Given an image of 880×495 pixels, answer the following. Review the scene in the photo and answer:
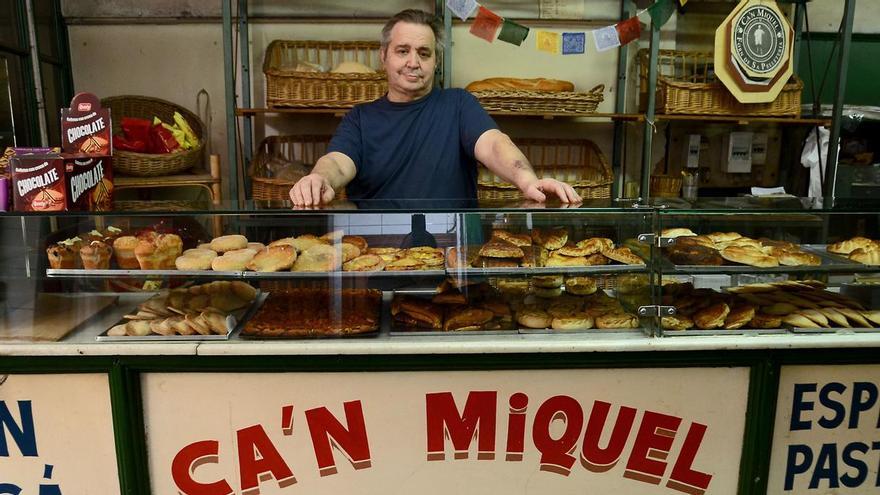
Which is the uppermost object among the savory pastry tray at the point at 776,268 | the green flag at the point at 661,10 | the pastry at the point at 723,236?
the green flag at the point at 661,10

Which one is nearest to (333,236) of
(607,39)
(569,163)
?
(607,39)

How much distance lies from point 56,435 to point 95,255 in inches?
18.3

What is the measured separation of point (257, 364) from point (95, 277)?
0.50 metres

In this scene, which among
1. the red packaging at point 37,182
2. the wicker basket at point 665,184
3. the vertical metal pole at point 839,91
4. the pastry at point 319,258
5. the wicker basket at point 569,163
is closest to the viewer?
the red packaging at point 37,182

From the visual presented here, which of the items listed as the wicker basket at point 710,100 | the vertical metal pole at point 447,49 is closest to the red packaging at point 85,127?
the vertical metal pole at point 447,49

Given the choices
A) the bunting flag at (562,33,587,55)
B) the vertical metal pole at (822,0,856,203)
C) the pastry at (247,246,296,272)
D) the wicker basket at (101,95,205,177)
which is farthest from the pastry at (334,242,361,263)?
the vertical metal pole at (822,0,856,203)

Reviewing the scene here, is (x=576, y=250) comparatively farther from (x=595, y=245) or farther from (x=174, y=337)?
(x=174, y=337)

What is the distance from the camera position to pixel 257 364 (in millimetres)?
1506

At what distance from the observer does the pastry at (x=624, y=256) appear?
1652mm

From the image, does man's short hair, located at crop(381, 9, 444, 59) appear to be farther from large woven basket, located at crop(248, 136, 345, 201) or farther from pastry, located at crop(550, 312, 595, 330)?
large woven basket, located at crop(248, 136, 345, 201)

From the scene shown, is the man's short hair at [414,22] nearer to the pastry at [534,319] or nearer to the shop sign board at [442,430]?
the pastry at [534,319]

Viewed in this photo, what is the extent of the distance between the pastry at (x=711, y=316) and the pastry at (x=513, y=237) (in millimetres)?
506

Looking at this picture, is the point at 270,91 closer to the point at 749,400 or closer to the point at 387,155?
the point at 387,155

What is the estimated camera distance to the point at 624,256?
1.66 meters
